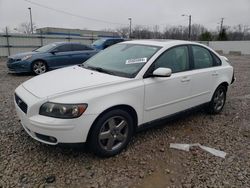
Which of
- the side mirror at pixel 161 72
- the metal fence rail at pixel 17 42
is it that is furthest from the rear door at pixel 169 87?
the metal fence rail at pixel 17 42

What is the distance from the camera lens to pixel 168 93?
351cm

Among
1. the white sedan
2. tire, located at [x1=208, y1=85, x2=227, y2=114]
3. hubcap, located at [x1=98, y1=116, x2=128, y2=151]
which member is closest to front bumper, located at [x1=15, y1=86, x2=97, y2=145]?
the white sedan

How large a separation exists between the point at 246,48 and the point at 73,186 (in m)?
38.9

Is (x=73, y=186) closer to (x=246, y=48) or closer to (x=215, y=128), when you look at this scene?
(x=215, y=128)

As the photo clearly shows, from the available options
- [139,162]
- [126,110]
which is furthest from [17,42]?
[139,162]

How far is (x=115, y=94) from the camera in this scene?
2855mm

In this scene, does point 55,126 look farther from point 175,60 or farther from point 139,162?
point 175,60

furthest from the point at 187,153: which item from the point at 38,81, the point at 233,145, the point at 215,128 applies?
the point at 38,81

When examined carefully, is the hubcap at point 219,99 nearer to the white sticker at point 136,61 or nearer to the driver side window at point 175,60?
the driver side window at point 175,60

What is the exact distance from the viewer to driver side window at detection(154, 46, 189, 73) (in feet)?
11.5

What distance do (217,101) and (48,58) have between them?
6.85 m

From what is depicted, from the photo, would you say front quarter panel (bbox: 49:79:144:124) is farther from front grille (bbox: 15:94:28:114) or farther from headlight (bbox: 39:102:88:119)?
front grille (bbox: 15:94:28:114)

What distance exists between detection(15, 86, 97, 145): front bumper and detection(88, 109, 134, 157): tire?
141mm

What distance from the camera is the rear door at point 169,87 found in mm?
3283
